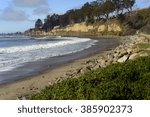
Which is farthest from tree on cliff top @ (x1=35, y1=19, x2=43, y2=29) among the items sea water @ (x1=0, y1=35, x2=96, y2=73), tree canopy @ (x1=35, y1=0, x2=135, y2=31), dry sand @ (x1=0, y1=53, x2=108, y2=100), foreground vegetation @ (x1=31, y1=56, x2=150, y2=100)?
foreground vegetation @ (x1=31, y1=56, x2=150, y2=100)

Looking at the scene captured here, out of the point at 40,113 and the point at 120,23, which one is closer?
the point at 40,113

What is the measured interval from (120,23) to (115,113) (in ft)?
325

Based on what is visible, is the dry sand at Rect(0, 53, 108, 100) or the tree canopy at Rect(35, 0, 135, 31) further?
the tree canopy at Rect(35, 0, 135, 31)

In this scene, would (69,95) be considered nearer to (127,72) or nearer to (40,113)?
(127,72)

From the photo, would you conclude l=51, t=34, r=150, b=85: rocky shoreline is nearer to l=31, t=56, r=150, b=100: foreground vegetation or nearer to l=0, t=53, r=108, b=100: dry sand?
l=0, t=53, r=108, b=100: dry sand

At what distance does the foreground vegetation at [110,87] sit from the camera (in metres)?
7.50

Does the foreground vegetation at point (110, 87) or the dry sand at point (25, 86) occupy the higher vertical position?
the foreground vegetation at point (110, 87)

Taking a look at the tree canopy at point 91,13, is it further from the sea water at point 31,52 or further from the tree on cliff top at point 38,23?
the sea water at point 31,52

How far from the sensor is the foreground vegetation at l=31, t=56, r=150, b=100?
24.6 feet

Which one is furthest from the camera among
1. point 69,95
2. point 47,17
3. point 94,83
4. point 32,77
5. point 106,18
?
point 47,17

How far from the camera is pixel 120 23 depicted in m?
104

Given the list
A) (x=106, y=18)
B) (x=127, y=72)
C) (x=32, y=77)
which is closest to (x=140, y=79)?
(x=127, y=72)

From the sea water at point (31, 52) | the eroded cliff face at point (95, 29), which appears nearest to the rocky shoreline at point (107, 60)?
the sea water at point (31, 52)

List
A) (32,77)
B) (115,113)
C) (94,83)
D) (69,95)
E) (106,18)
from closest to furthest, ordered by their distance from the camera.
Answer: (115,113)
(69,95)
(94,83)
(32,77)
(106,18)
